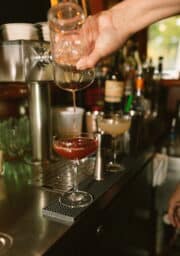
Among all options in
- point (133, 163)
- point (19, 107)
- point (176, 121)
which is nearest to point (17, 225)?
point (133, 163)

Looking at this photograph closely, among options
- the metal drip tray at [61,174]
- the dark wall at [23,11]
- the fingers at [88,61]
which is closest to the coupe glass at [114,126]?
the metal drip tray at [61,174]

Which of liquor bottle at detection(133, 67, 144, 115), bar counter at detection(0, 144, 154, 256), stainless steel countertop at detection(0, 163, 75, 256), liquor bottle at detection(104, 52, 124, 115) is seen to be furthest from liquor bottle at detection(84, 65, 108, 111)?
stainless steel countertop at detection(0, 163, 75, 256)

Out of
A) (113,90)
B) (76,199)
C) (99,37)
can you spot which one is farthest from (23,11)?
(76,199)

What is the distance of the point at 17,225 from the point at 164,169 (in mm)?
1235

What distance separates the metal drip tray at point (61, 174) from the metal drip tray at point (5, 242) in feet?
1.11

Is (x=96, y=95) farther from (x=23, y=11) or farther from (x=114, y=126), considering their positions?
(x=23, y=11)

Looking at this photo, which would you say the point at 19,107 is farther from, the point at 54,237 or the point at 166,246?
the point at 166,246

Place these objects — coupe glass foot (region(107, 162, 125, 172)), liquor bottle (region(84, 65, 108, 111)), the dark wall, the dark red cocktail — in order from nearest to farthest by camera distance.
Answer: the dark red cocktail, coupe glass foot (region(107, 162, 125, 172)), the dark wall, liquor bottle (region(84, 65, 108, 111))

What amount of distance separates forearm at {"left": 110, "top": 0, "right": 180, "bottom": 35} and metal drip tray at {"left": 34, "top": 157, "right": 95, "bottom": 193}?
0.63 meters

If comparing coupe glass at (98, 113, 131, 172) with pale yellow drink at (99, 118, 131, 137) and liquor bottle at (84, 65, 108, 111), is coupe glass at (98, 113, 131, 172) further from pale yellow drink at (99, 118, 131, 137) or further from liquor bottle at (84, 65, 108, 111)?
liquor bottle at (84, 65, 108, 111)

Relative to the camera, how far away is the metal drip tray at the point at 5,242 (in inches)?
29.5

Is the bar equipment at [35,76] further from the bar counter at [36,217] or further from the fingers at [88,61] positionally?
the fingers at [88,61]

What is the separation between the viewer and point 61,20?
0.98 meters

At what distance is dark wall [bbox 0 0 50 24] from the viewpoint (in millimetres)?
1492
